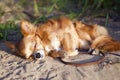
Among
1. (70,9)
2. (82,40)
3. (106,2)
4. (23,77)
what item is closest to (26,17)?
(70,9)

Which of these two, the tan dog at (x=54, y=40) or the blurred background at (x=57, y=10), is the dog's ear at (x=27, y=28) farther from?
the blurred background at (x=57, y=10)

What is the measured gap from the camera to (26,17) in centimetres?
795

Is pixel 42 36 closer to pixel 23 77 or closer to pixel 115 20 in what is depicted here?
pixel 23 77

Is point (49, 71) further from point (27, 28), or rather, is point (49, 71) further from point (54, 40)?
point (27, 28)

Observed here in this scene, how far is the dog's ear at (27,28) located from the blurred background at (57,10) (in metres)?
1.55

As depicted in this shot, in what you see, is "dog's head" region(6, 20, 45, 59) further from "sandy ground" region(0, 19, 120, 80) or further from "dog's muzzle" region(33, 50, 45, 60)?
"sandy ground" region(0, 19, 120, 80)

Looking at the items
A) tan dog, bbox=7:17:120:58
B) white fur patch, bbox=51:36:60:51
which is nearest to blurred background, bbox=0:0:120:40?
tan dog, bbox=7:17:120:58

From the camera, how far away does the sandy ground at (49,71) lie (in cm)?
487

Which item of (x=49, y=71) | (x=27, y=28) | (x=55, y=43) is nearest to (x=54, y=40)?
(x=55, y=43)

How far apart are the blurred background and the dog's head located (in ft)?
5.09

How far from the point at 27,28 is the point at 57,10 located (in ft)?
9.36

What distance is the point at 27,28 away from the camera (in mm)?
5484

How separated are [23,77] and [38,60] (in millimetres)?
589

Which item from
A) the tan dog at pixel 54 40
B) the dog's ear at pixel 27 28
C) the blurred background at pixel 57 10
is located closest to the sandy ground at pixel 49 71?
the tan dog at pixel 54 40
